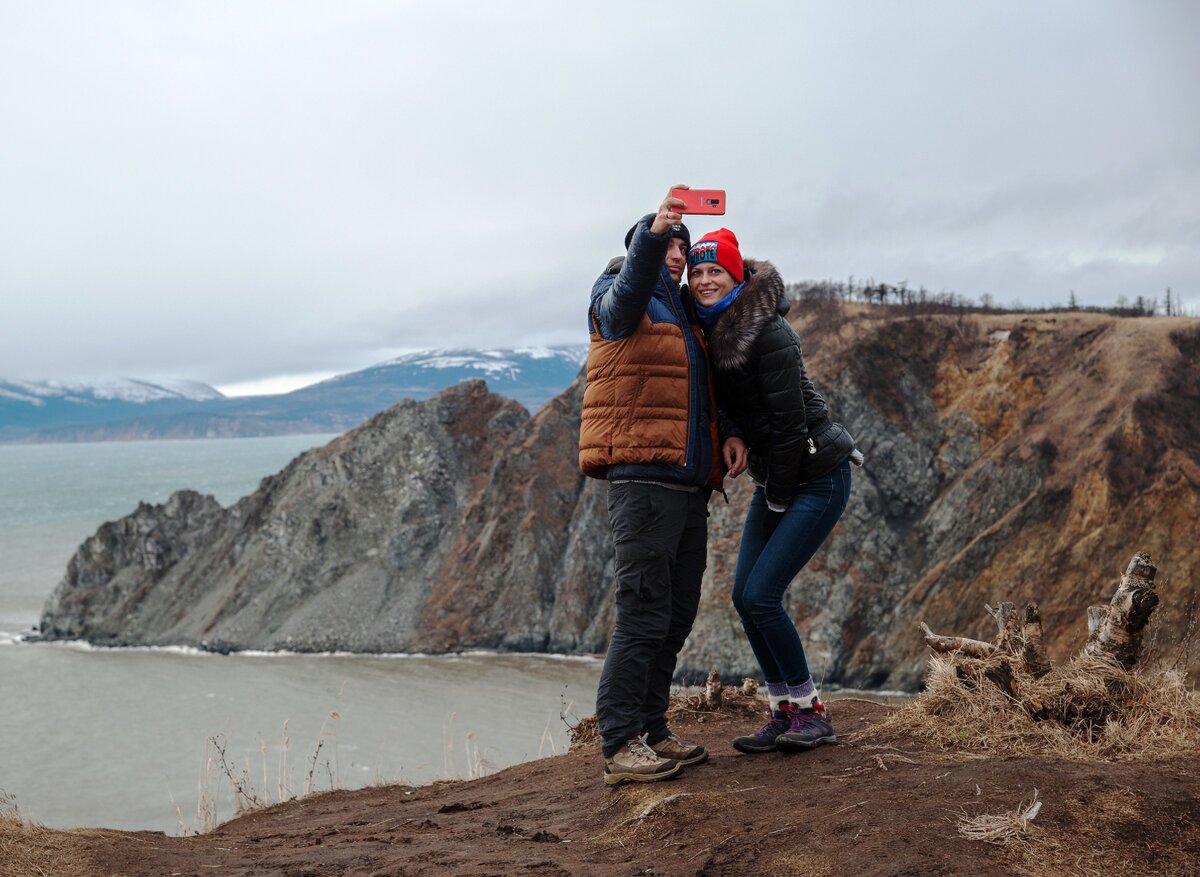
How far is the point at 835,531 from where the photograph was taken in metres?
28.1

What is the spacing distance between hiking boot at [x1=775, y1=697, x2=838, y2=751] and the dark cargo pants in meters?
0.73

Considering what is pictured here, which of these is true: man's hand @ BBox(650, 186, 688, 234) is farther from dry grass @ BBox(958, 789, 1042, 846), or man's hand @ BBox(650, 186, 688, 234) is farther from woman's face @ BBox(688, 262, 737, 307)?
dry grass @ BBox(958, 789, 1042, 846)

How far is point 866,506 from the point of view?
2912 centimetres

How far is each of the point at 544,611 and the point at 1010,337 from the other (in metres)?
16.2

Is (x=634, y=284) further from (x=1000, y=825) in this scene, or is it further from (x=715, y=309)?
(x=1000, y=825)

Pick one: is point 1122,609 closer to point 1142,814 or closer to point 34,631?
point 1142,814

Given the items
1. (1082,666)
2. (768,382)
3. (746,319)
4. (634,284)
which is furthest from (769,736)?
(634,284)

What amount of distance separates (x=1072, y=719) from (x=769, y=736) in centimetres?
147

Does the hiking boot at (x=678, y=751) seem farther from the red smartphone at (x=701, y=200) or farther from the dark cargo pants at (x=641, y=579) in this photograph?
the red smartphone at (x=701, y=200)

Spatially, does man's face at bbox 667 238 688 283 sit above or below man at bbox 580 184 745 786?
above

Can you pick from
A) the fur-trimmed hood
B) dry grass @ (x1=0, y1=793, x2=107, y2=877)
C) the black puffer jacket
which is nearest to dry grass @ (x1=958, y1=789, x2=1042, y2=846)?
the black puffer jacket

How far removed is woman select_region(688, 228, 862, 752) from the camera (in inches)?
191

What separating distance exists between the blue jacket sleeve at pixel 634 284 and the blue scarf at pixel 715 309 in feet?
1.22

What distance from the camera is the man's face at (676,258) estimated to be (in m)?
4.98
